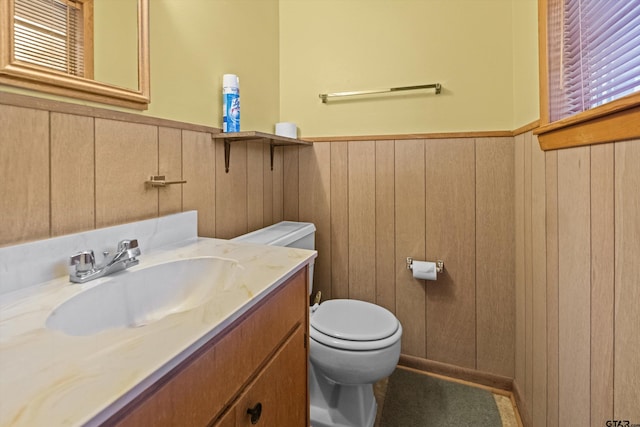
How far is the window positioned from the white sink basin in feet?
1.77

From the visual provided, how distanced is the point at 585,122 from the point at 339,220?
3.88 feet

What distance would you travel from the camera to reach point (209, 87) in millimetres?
1311

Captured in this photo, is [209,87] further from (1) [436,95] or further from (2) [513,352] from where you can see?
(2) [513,352]

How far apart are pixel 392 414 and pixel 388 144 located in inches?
50.0

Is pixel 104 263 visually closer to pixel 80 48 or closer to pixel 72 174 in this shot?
pixel 72 174

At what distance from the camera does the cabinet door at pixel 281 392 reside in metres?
0.67

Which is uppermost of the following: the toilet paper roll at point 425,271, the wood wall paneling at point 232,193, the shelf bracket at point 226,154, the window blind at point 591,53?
the window blind at point 591,53

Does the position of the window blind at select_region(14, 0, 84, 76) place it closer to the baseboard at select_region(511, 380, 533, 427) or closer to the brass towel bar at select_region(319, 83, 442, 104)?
the brass towel bar at select_region(319, 83, 442, 104)

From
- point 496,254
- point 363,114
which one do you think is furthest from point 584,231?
point 363,114

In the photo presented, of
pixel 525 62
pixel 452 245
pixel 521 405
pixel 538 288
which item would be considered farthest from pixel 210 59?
pixel 521 405

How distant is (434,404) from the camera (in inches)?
57.7

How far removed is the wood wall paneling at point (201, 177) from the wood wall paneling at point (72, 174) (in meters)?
0.33

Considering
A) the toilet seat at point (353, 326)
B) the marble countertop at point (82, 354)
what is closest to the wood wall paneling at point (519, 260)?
the toilet seat at point (353, 326)

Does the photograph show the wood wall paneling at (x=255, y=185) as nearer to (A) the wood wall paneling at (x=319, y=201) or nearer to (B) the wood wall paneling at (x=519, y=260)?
(A) the wood wall paneling at (x=319, y=201)
